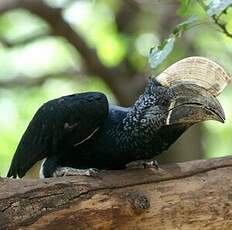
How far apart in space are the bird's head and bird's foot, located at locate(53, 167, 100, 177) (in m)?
0.25

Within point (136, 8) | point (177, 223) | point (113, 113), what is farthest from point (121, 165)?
point (136, 8)

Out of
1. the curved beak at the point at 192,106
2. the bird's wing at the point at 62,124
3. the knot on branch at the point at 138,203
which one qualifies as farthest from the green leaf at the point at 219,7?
the knot on branch at the point at 138,203

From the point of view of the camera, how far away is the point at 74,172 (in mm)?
2164

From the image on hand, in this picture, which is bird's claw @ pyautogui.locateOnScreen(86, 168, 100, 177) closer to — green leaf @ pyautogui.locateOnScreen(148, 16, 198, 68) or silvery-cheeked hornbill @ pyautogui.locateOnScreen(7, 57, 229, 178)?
silvery-cheeked hornbill @ pyautogui.locateOnScreen(7, 57, 229, 178)

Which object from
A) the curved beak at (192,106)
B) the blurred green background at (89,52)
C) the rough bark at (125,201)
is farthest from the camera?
the blurred green background at (89,52)

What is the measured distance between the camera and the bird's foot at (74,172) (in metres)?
2.10

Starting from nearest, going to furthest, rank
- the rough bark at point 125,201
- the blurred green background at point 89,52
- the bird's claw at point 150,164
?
the rough bark at point 125,201, the bird's claw at point 150,164, the blurred green background at point 89,52

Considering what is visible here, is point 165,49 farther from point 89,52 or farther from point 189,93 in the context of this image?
point 89,52

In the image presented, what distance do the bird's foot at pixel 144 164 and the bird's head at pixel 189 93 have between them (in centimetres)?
13

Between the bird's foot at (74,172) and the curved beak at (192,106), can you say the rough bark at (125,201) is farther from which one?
the curved beak at (192,106)

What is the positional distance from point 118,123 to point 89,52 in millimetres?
1864

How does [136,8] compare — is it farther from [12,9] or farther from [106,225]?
[106,225]

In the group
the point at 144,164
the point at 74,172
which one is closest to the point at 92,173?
the point at 74,172

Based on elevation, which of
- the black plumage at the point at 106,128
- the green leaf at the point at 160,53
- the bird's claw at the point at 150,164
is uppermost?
the green leaf at the point at 160,53
